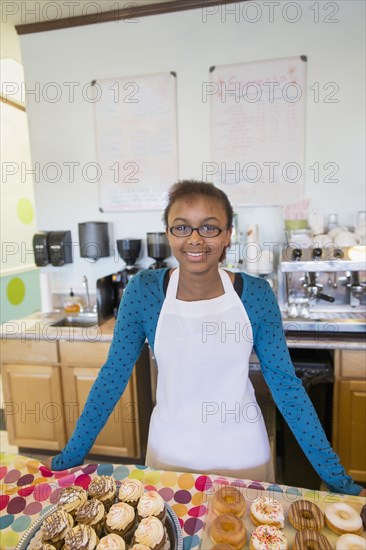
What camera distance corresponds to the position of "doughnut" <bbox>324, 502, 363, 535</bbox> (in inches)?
31.6

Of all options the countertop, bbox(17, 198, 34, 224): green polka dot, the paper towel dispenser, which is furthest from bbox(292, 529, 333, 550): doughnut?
bbox(17, 198, 34, 224): green polka dot

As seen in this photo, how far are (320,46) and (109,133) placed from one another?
1.48 meters

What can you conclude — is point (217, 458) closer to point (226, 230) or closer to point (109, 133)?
point (226, 230)

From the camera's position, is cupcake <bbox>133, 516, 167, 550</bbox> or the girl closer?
cupcake <bbox>133, 516, 167, 550</bbox>

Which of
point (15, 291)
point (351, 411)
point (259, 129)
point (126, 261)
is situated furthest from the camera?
point (15, 291)

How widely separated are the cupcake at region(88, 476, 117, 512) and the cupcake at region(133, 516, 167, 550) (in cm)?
10

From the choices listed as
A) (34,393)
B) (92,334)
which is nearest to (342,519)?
(92,334)

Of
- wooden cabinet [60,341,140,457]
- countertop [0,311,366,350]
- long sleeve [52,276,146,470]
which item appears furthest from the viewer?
wooden cabinet [60,341,140,457]

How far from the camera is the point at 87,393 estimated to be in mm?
2434

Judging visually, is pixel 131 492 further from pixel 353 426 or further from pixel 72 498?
pixel 353 426

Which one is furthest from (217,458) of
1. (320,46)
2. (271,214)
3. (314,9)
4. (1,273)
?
(1,273)

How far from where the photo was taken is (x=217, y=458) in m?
1.16

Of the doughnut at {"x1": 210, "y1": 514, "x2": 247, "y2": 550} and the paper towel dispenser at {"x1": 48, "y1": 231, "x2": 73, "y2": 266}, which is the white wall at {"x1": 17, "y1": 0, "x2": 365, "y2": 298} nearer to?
the paper towel dispenser at {"x1": 48, "y1": 231, "x2": 73, "y2": 266}

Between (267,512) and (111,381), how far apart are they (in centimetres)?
52
